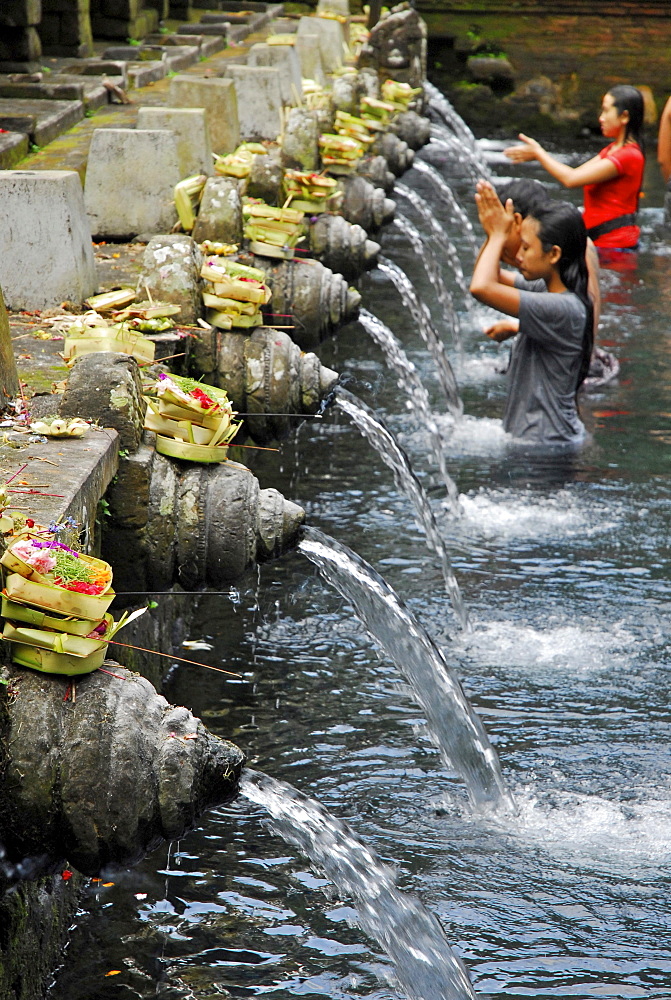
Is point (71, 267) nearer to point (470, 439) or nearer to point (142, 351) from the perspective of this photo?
point (142, 351)

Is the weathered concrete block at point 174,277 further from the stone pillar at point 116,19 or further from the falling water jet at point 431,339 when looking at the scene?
the stone pillar at point 116,19

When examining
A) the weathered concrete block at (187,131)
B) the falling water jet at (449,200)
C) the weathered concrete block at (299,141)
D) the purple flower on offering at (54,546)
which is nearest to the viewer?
the purple flower on offering at (54,546)

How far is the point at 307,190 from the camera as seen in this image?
25.2 ft

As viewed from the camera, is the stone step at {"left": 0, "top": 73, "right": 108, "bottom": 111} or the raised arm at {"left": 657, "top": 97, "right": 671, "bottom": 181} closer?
the stone step at {"left": 0, "top": 73, "right": 108, "bottom": 111}

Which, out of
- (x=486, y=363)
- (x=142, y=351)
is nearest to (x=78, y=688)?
(x=142, y=351)

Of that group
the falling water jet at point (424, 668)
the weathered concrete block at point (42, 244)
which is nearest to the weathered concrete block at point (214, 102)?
the weathered concrete block at point (42, 244)

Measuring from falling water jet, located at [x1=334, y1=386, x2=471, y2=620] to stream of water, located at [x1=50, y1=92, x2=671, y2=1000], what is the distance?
0.25 feet

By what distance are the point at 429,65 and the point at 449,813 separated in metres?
21.7

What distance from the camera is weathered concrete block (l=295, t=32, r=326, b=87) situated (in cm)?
1349

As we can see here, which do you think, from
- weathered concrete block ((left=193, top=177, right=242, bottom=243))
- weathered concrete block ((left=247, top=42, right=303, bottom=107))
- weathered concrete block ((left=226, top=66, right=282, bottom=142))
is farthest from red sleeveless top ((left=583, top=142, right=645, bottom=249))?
weathered concrete block ((left=193, top=177, right=242, bottom=243))

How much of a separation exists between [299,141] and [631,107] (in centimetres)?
298

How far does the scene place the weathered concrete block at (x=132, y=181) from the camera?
22.5 feet

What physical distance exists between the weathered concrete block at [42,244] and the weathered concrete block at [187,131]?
231cm

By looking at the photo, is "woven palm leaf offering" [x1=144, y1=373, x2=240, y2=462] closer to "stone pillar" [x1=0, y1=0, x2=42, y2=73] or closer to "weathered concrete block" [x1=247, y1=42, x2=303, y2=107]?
"weathered concrete block" [x1=247, y1=42, x2=303, y2=107]
